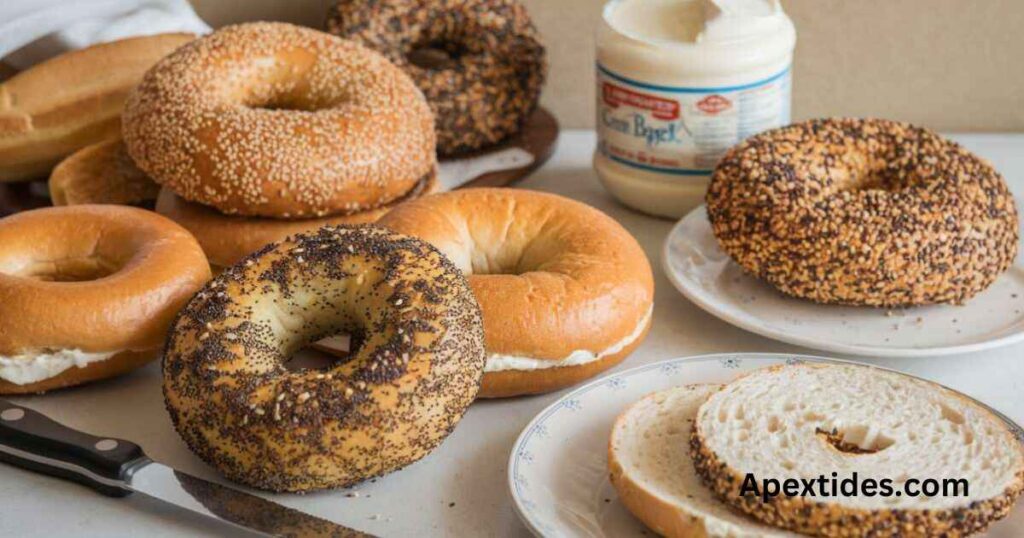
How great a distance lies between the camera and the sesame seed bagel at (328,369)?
1.14m

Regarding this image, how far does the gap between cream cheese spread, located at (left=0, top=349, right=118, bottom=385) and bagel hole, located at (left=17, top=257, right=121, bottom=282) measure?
0.40ft

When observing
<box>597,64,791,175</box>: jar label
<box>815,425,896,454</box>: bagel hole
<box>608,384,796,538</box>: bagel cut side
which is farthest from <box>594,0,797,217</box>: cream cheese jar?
<box>815,425,896,454</box>: bagel hole

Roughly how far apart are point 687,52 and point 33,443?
3.05 ft

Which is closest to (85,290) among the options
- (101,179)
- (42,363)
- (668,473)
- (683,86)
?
(42,363)

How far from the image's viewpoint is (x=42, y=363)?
1.33m

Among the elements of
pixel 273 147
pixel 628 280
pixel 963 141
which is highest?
pixel 273 147

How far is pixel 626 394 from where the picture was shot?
4.32 feet

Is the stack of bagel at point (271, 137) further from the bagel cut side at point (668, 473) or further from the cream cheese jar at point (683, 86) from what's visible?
the bagel cut side at point (668, 473)

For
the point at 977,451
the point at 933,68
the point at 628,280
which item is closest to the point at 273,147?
the point at 628,280

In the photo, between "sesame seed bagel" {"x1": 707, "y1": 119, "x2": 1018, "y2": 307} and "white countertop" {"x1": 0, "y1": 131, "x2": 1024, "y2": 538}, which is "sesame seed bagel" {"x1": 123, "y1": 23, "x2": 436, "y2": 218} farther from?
"sesame seed bagel" {"x1": 707, "y1": 119, "x2": 1018, "y2": 307}

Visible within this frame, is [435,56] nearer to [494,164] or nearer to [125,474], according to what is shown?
[494,164]

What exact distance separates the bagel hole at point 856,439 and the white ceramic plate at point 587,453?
0.39 feet

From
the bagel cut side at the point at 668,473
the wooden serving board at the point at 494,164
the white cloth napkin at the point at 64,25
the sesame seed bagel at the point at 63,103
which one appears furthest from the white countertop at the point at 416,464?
the white cloth napkin at the point at 64,25

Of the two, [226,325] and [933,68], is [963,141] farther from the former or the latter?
[226,325]
